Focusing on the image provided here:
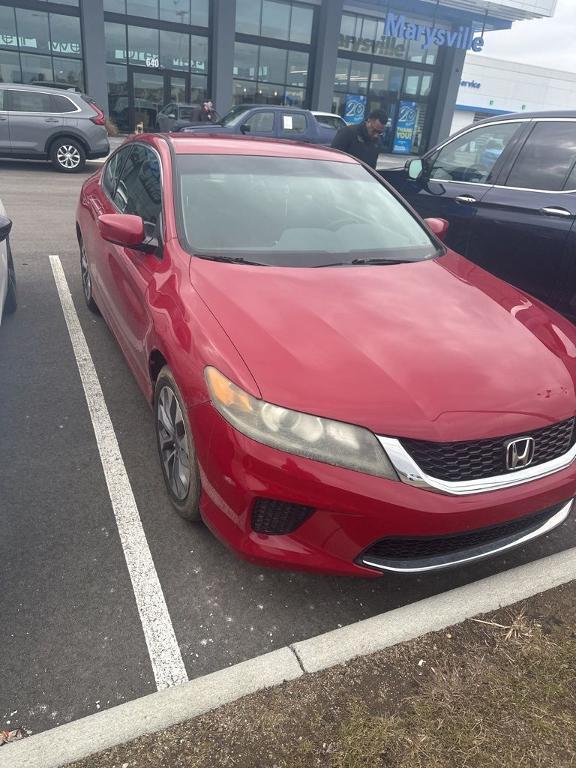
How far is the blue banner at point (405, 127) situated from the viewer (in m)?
28.1

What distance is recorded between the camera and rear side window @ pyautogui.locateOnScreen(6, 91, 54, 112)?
1212 centimetres

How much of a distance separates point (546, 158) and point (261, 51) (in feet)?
74.3

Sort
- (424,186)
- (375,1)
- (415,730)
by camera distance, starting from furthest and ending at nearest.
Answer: (375,1), (424,186), (415,730)

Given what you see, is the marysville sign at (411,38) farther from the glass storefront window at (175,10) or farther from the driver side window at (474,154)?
the driver side window at (474,154)

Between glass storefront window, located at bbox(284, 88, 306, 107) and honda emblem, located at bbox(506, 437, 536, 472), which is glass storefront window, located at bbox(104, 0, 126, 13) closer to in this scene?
glass storefront window, located at bbox(284, 88, 306, 107)

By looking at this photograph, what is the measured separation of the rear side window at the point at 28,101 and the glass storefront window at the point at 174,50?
11537 millimetres

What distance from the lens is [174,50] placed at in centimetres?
2208

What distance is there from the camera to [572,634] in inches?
87.2

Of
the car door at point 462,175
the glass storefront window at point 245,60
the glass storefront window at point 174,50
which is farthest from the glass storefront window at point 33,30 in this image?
the car door at point 462,175

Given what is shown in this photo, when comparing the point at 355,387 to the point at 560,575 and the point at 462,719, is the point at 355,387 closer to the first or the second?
the point at 462,719

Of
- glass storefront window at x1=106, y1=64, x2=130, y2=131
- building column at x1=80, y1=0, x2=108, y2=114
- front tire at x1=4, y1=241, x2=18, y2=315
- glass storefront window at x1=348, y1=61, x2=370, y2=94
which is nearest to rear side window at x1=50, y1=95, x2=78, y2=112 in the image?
front tire at x1=4, y1=241, x2=18, y2=315

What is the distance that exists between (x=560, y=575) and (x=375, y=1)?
90.7ft

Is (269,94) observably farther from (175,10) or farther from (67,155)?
(67,155)

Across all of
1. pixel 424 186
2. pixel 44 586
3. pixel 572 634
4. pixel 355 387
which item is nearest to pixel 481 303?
pixel 355 387
